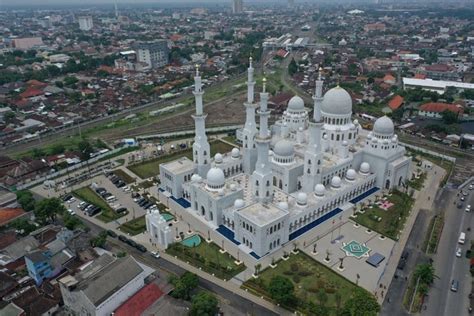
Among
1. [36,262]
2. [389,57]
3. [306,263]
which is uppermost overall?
[389,57]

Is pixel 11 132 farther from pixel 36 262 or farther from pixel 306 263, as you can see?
pixel 306 263

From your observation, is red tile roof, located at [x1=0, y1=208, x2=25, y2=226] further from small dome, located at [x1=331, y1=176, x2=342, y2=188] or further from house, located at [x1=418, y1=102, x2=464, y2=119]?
house, located at [x1=418, y1=102, x2=464, y2=119]

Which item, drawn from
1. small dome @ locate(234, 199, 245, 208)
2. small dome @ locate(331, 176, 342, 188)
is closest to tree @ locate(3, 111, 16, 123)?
small dome @ locate(234, 199, 245, 208)

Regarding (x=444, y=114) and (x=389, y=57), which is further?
(x=389, y=57)

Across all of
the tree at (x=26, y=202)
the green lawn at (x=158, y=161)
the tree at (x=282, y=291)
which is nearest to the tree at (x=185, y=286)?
the tree at (x=282, y=291)

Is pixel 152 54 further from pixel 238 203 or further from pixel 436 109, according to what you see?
pixel 238 203

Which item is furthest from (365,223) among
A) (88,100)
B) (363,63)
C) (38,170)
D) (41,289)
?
(363,63)

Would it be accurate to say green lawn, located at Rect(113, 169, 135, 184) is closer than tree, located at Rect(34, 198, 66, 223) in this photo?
No
